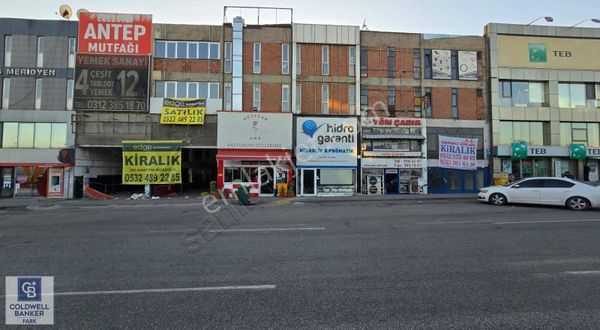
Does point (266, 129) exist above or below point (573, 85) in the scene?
below

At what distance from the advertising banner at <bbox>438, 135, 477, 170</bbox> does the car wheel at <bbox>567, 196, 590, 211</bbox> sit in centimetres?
1066

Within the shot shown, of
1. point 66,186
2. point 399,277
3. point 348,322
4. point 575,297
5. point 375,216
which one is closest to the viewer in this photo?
point 348,322

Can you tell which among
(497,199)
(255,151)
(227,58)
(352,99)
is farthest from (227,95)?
(497,199)

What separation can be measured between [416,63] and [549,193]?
14.3 metres

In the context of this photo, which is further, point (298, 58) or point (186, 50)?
point (298, 58)

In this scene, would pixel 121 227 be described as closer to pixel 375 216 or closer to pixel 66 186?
pixel 375 216

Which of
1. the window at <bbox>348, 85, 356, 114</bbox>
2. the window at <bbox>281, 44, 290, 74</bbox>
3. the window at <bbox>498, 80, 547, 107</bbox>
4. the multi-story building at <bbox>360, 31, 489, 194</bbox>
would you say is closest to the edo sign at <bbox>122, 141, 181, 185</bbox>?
the window at <bbox>281, 44, 290, 74</bbox>

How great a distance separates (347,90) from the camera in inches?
989

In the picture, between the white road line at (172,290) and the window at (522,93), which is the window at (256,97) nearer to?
the window at (522,93)

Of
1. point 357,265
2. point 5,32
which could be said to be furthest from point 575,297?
point 5,32

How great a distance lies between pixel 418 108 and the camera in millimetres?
25391

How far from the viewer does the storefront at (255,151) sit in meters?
23.3

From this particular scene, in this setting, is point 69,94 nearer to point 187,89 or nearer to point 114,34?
point 114,34

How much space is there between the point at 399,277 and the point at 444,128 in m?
22.6
